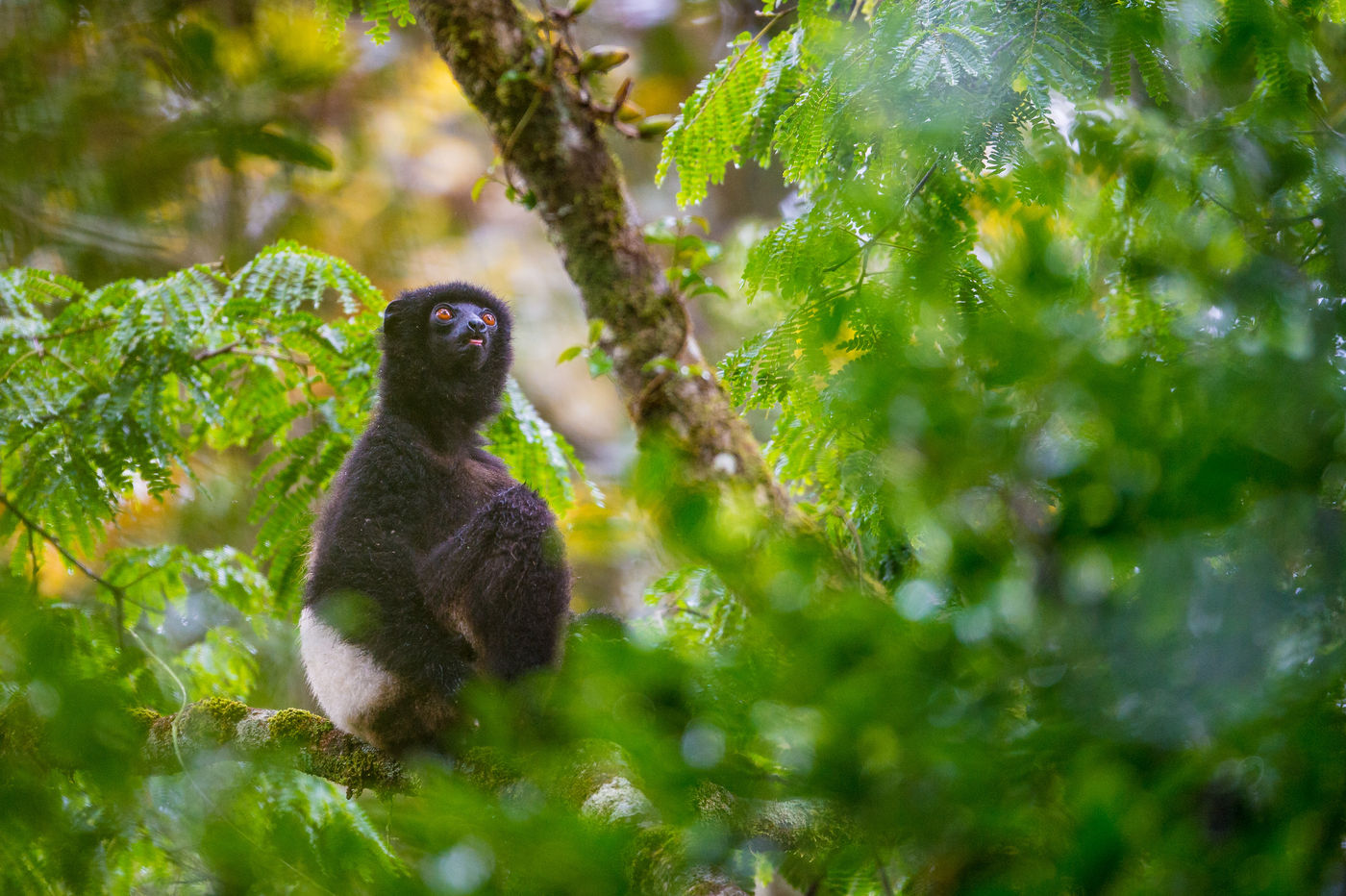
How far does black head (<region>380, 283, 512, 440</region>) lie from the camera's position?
469 centimetres

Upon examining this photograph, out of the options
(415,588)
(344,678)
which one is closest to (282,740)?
(344,678)

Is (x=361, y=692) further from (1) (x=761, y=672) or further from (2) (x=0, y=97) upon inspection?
(1) (x=761, y=672)

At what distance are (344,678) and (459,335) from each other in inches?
73.1

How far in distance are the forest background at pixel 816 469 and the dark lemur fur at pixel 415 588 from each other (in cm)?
23

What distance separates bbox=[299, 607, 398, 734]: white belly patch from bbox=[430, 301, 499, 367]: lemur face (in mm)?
1495

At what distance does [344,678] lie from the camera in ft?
12.6

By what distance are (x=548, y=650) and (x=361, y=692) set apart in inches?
32.0

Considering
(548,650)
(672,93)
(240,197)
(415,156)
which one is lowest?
(548,650)

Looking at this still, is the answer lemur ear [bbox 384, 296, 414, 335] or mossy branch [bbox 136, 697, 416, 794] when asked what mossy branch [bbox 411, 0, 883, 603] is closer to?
lemur ear [bbox 384, 296, 414, 335]

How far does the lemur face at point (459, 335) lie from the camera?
4746 millimetres

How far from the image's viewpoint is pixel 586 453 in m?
14.3

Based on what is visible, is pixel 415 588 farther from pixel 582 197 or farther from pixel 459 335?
pixel 582 197

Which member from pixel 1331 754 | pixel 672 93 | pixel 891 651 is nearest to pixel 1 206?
pixel 891 651

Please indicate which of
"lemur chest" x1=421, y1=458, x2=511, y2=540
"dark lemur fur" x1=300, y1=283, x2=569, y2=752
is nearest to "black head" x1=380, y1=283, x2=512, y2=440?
"dark lemur fur" x1=300, y1=283, x2=569, y2=752
